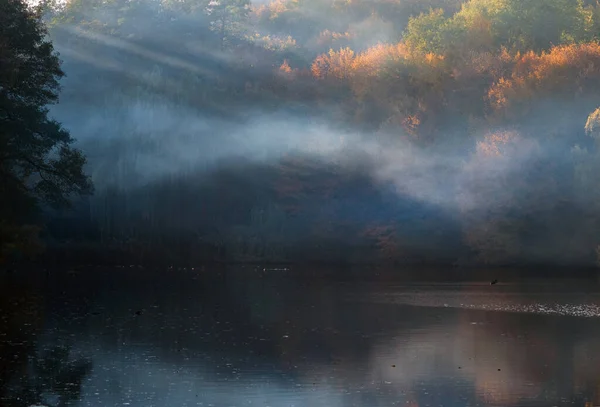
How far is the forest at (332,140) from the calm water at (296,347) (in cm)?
3935

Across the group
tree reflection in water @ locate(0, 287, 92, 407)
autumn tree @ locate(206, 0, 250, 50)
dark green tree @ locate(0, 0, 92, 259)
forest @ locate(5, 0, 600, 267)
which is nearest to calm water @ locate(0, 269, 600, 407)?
tree reflection in water @ locate(0, 287, 92, 407)

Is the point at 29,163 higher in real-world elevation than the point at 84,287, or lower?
higher

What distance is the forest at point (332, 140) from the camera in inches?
4247

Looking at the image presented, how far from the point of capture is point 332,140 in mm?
122938

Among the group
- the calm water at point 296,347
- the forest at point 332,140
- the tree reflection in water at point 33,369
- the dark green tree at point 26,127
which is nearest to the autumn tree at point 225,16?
the forest at point 332,140

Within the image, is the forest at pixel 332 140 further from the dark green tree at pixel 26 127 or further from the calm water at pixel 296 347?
the dark green tree at pixel 26 127

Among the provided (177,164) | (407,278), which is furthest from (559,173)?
(177,164)

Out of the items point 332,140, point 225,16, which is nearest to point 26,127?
point 332,140

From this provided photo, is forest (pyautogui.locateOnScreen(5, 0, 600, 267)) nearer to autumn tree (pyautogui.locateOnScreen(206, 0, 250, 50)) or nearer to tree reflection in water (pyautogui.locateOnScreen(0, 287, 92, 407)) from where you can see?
autumn tree (pyautogui.locateOnScreen(206, 0, 250, 50))

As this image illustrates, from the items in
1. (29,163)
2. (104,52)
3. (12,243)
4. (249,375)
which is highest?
(104,52)

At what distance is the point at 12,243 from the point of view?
51.3 meters

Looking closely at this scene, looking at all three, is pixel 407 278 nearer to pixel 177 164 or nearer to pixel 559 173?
pixel 559 173

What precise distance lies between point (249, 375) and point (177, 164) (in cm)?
9012

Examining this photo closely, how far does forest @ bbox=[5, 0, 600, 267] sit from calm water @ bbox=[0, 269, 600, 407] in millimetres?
39352
